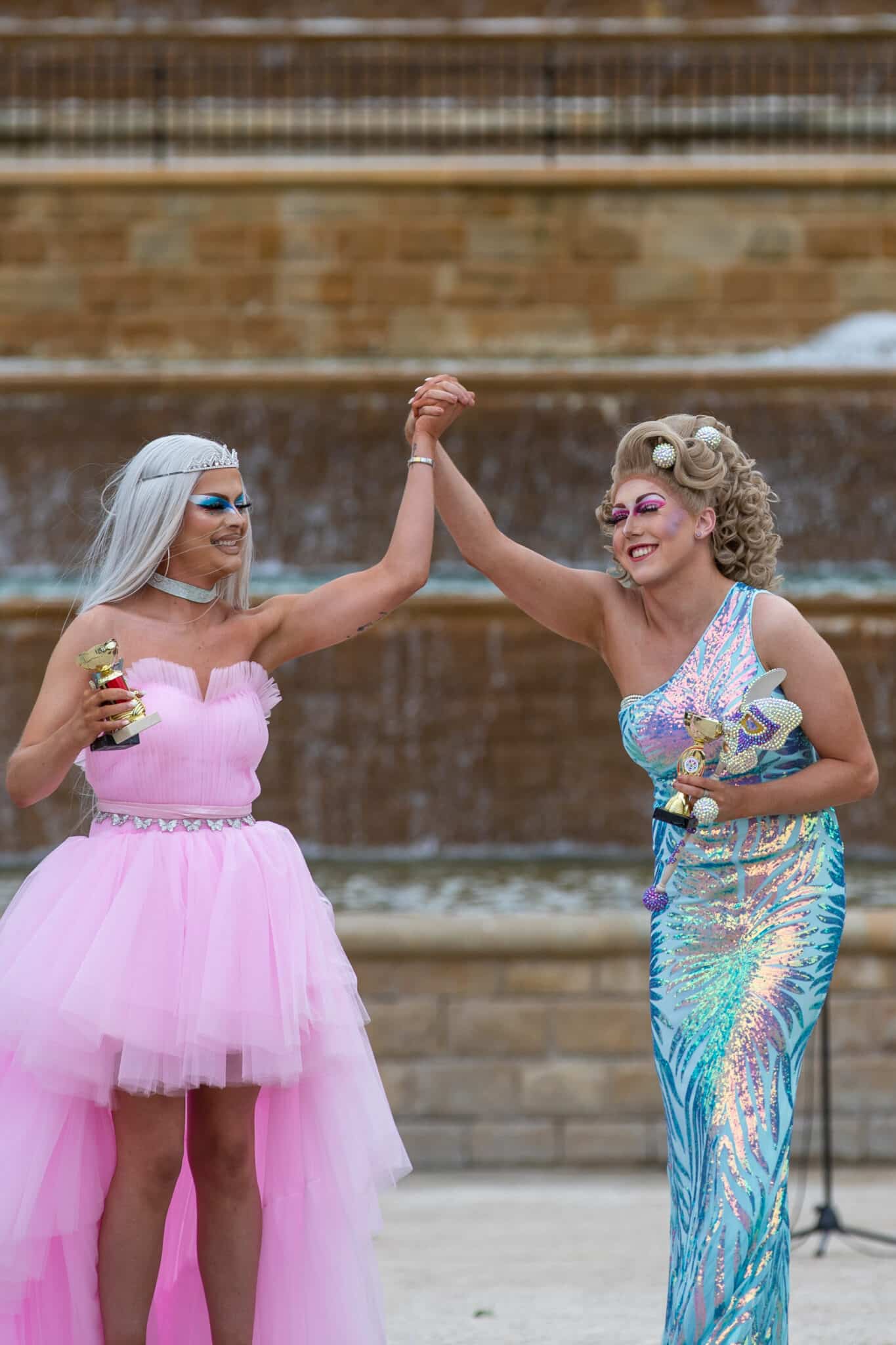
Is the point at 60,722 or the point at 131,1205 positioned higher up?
the point at 60,722

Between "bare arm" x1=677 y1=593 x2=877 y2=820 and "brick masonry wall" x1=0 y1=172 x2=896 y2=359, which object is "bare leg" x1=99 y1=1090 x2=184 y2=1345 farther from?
"brick masonry wall" x1=0 y1=172 x2=896 y2=359

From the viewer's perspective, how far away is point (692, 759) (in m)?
3.83

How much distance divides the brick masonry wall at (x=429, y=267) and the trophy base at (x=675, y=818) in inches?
435

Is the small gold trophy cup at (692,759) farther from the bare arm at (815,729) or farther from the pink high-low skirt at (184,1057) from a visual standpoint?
the pink high-low skirt at (184,1057)

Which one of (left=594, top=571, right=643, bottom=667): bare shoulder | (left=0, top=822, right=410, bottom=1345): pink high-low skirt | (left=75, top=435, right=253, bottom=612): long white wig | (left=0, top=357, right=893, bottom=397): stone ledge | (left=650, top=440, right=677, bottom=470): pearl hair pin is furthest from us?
(left=0, top=357, right=893, bottom=397): stone ledge

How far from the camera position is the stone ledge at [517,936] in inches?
309

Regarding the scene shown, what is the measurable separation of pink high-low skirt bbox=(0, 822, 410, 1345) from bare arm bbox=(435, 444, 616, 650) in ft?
2.57

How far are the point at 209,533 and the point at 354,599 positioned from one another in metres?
0.33

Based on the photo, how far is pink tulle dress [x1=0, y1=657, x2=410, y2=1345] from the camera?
363 cm

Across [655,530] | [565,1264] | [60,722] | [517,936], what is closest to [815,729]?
[655,530]

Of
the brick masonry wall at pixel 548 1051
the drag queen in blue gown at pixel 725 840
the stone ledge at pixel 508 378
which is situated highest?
the stone ledge at pixel 508 378

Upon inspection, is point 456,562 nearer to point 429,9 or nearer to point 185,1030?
point 429,9

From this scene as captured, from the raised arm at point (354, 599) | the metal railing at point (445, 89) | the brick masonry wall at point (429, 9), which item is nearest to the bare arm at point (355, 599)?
the raised arm at point (354, 599)

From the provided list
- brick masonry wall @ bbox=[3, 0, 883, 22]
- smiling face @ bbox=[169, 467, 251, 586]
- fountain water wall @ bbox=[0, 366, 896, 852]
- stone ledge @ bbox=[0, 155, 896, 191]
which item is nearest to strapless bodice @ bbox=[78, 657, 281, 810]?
smiling face @ bbox=[169, 467, 251, 586]
